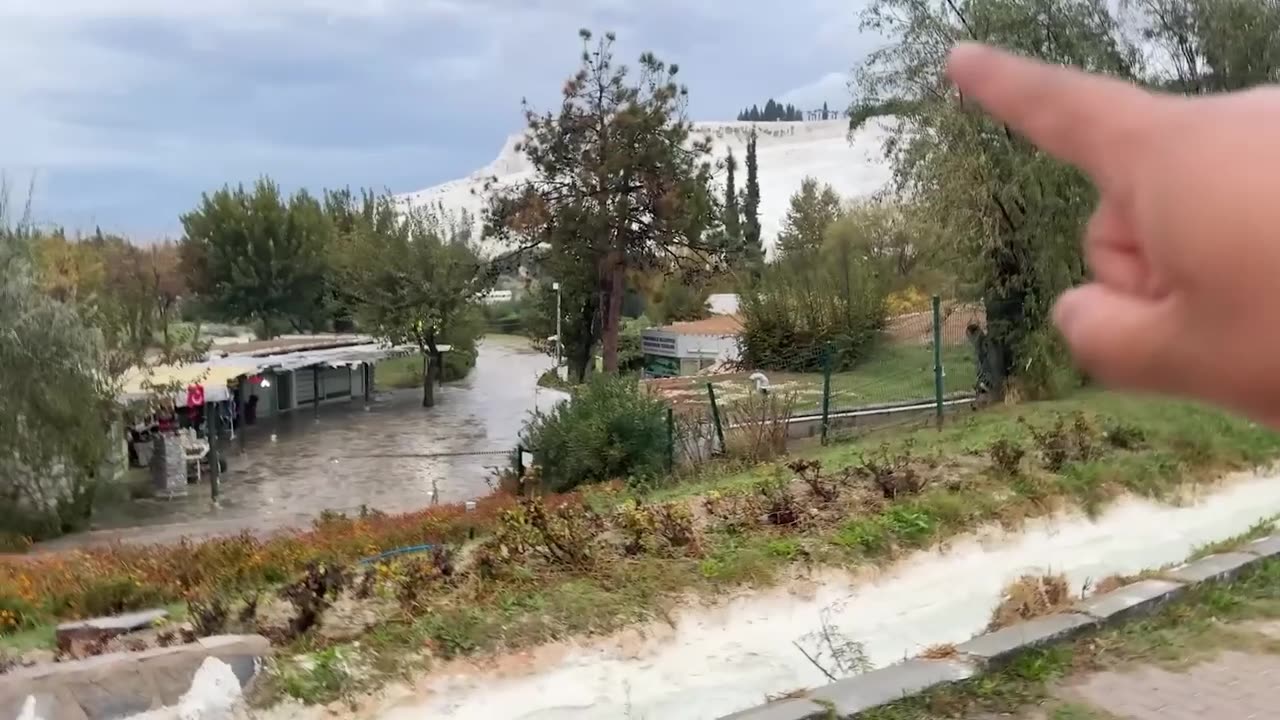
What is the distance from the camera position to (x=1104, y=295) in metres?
0.94

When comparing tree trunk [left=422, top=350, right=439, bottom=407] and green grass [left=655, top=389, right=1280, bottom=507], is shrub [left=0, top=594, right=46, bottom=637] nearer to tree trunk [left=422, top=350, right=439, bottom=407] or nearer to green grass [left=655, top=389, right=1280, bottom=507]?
green grass [left=655, top=389, right=1280, bottom=507]

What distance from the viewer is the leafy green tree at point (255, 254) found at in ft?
163

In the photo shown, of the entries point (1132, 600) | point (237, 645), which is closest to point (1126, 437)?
point (1132, 600)

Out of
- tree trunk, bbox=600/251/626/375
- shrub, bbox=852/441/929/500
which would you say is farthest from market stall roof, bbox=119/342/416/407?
shrub, bbox=852/441/929/500

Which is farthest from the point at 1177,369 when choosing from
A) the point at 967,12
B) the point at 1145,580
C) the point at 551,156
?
the point at 551,156

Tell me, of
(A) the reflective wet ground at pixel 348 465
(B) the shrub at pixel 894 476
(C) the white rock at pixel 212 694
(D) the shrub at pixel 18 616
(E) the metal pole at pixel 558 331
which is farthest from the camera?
(E) the metal pole at pixel 558 331

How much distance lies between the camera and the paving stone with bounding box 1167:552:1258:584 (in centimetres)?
583

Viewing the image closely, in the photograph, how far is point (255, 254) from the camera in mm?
49875

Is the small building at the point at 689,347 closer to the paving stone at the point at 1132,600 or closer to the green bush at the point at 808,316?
the green bush at the point at 808,316

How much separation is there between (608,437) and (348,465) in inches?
479

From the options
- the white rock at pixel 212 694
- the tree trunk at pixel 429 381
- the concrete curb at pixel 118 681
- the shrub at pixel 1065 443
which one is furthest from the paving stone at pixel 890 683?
the tree trunk at pixel 429 381

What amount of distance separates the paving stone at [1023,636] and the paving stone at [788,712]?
98 centimetres

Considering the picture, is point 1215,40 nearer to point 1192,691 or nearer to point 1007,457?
point 1007,457

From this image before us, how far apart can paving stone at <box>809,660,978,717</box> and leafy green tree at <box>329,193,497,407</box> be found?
102ft
